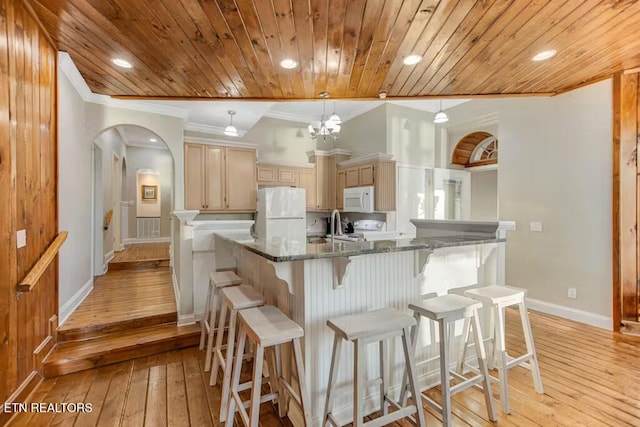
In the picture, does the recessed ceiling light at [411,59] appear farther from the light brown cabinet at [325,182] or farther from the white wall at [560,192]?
the light brown cabinet at [325,182]

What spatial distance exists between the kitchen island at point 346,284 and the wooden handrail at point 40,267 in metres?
1.35

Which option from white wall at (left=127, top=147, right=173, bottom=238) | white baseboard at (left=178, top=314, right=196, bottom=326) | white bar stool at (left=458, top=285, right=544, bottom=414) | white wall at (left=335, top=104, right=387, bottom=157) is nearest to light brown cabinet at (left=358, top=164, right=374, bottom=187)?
white wall at (left=335, top=104, right=387, bottom=157)

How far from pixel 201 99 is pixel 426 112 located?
154 inches

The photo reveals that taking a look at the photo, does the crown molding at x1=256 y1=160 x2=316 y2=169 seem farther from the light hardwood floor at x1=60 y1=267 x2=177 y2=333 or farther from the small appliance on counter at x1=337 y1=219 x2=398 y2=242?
the light hardwood floor at x1=60 y1=267 x2=177 y2=333

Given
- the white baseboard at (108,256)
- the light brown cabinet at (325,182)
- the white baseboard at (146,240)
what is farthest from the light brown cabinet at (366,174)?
the white baseboard at (146,240)

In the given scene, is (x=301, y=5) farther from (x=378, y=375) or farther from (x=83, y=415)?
(x=83, y=415)

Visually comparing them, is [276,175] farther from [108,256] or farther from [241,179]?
[108,256]

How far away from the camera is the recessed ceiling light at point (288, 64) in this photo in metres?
2.61

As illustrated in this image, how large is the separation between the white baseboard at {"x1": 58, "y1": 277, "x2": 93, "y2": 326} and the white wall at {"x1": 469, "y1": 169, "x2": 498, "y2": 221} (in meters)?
6.79

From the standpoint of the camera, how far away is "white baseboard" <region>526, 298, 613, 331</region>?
322 centimetres

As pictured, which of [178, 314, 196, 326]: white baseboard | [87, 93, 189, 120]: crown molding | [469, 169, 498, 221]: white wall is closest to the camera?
[178, 314, 196, 326]: white baseboard

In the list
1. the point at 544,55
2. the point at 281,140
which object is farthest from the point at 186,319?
the point at 544,55

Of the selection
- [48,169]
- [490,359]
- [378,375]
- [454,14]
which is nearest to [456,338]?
[490,359]

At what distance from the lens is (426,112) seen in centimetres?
543
